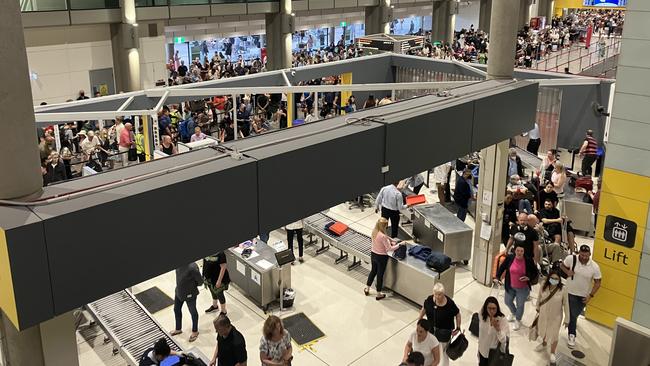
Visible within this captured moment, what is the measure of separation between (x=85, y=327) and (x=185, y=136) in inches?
330

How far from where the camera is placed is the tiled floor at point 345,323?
8891mm

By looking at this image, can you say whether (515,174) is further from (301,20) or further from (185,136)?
(301,20)

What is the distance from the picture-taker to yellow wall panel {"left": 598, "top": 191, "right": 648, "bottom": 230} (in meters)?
8.98

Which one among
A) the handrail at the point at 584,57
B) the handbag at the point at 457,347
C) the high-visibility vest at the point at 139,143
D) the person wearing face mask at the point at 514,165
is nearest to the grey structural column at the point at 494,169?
the handbag at the point at 457,347

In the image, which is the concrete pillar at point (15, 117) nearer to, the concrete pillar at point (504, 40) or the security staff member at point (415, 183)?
the concrete pillar at point (504, 40)

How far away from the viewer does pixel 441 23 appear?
4122cm

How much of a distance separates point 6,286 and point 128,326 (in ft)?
15.1

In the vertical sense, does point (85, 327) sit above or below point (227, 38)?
below

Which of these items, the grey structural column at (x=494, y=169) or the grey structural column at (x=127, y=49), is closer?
the grey structural column at (x=494, y=169)

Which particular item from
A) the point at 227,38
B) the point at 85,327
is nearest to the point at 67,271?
the point at 85,327

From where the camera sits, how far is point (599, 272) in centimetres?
887

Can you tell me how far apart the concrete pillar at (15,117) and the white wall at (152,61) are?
21565mm

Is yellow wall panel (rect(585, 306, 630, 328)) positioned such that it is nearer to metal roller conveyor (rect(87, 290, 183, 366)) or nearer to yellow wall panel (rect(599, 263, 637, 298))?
yellow wall panel (rect(599, 263, 637, 298))

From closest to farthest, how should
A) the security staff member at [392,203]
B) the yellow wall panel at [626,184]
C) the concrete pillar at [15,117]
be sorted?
the concrete pillar at [15,117], the yellow wall panel at [626,184], the security staff member at [392,203]
